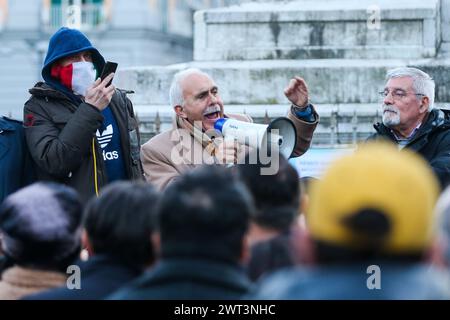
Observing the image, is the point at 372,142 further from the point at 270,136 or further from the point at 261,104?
the point at 261,104

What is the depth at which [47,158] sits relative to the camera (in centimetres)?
691

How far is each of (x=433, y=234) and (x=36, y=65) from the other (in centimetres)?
3918

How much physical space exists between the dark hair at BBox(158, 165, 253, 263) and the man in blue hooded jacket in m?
2.79

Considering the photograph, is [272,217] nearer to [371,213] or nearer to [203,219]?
[203,219]

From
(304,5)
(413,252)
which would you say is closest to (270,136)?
(413,252)

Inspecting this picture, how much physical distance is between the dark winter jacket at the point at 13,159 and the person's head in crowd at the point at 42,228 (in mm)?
2162

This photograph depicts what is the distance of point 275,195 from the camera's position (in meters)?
5.06

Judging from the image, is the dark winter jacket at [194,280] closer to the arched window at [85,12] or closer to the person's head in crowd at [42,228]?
the person's head in crowd at [42,228]

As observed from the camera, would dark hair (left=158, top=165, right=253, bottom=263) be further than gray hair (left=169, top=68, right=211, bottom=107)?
No

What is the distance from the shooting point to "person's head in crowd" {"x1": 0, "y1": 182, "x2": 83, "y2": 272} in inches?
185

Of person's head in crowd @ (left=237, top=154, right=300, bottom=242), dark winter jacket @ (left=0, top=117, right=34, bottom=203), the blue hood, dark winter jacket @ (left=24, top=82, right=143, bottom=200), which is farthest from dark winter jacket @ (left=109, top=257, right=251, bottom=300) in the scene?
the blue hood

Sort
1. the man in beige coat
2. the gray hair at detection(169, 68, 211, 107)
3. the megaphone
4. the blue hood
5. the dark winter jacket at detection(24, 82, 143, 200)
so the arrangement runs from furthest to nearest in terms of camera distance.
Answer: the gray hair at detection(169, 68, 211, 107)
the man in beige coat
the blue hood
the megaphone
the dark winter jacket at detection(24, 82, 143, 200)

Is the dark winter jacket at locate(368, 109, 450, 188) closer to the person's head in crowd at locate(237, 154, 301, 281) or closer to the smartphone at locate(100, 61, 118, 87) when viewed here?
the smartphone at locate(100, 61, 118, 87)

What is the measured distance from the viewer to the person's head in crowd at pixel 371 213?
355cm
